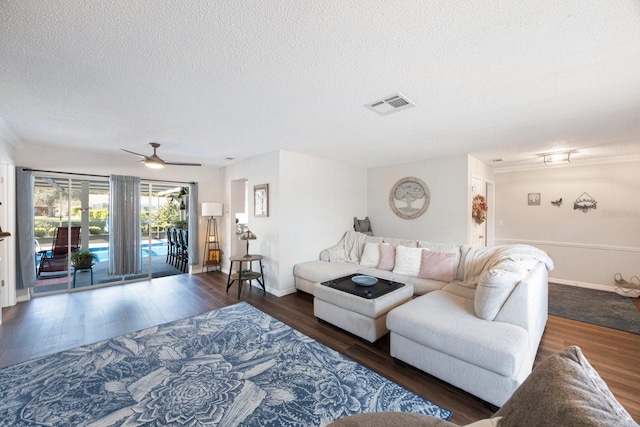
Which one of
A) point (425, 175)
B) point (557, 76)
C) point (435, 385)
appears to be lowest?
point (435, 385)

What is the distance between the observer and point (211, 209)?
5.74m

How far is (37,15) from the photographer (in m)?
1.35

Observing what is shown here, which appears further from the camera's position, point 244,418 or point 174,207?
point 174,207

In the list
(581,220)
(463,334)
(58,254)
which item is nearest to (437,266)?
(463,334)

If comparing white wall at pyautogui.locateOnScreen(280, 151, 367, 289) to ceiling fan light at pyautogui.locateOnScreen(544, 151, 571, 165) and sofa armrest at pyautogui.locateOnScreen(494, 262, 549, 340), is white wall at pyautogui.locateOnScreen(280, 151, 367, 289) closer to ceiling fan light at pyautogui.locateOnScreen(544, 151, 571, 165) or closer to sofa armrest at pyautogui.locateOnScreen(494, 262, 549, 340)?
sofa armrest at pyautogui.locateOnScreen(494, 262, 549, 340)

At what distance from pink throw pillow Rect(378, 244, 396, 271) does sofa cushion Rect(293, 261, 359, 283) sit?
1.39 feet

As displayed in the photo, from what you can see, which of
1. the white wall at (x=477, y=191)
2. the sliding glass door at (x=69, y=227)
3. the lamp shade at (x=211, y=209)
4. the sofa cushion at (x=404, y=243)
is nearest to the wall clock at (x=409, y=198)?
the white wall at (x=477, y=191)

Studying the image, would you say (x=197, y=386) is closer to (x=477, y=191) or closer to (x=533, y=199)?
(x=477, y=191)

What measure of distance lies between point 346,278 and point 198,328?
1966 mm

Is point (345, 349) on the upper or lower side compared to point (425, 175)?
lower

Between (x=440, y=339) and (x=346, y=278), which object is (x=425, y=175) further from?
(x=440, y=339)

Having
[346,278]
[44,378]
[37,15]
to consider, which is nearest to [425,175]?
[346,278]

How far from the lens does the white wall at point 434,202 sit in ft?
14.5

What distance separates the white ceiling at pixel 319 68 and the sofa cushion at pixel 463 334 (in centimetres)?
197
